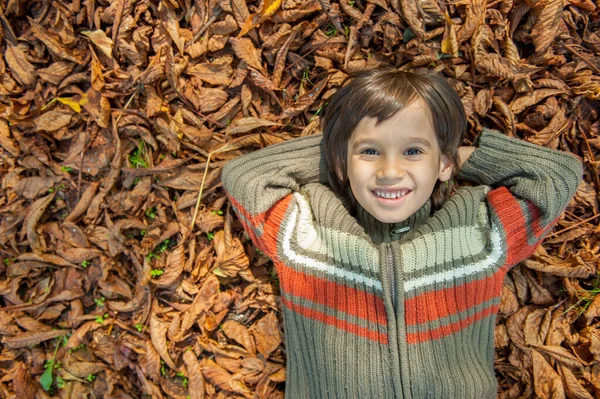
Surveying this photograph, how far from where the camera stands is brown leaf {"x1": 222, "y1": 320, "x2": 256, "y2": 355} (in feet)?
7.80

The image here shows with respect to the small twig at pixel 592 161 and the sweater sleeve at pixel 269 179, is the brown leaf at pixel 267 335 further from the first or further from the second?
the small twig at pixel 592 161

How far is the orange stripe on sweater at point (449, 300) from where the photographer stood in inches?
76.4

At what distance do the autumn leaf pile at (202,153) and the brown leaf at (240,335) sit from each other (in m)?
0.01

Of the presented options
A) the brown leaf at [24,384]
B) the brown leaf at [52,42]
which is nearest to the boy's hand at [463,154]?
the brown leaf at [52,42]

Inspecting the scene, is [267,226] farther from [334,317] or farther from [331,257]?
[334,317]

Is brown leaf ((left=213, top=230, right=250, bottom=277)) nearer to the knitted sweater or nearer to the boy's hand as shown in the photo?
the knitted sweater

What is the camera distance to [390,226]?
83.0 inches

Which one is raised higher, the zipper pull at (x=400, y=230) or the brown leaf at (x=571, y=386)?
the zipper pull at (x=400, y=230)

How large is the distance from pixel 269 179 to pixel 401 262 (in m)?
0.71

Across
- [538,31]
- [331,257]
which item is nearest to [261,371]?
[331,257]

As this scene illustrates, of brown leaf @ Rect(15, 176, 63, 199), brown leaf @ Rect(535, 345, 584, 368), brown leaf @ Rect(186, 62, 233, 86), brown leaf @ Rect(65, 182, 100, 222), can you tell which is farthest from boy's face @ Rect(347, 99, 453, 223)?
brown leaf @ Rect(15, 176, 63, 199)

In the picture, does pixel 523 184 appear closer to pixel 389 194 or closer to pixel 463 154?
pixel 463 154

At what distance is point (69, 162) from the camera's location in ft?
7.93

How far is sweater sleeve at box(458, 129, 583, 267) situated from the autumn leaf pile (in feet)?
0.57
